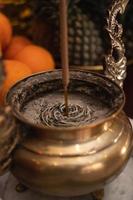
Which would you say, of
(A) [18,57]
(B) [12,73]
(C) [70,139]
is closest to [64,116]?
(C) [70,139]

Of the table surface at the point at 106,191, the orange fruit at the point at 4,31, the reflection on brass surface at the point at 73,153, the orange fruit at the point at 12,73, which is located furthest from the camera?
the orange fruit at the point at 4,31

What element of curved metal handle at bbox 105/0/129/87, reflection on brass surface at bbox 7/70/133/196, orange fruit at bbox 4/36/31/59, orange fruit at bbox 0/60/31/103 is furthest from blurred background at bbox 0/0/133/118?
reflection on brass surface at bbox 7/70/133/196

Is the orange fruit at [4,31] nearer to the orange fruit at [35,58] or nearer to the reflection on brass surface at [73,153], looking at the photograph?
the orange fruit at [35,58]

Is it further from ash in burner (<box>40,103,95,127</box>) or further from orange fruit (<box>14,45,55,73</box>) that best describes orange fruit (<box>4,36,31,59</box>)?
ash in burner (<box>40,103,95,127</box>)

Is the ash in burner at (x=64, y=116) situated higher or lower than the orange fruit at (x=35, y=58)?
higher

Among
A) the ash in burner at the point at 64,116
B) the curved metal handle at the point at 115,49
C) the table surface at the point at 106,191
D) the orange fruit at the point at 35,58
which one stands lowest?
the table surface at the point at 106,191

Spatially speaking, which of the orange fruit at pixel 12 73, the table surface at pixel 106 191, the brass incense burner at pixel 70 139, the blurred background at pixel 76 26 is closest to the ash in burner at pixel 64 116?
the brass incense burner at pixel 70 139

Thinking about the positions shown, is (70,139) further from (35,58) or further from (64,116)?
(35,58)
